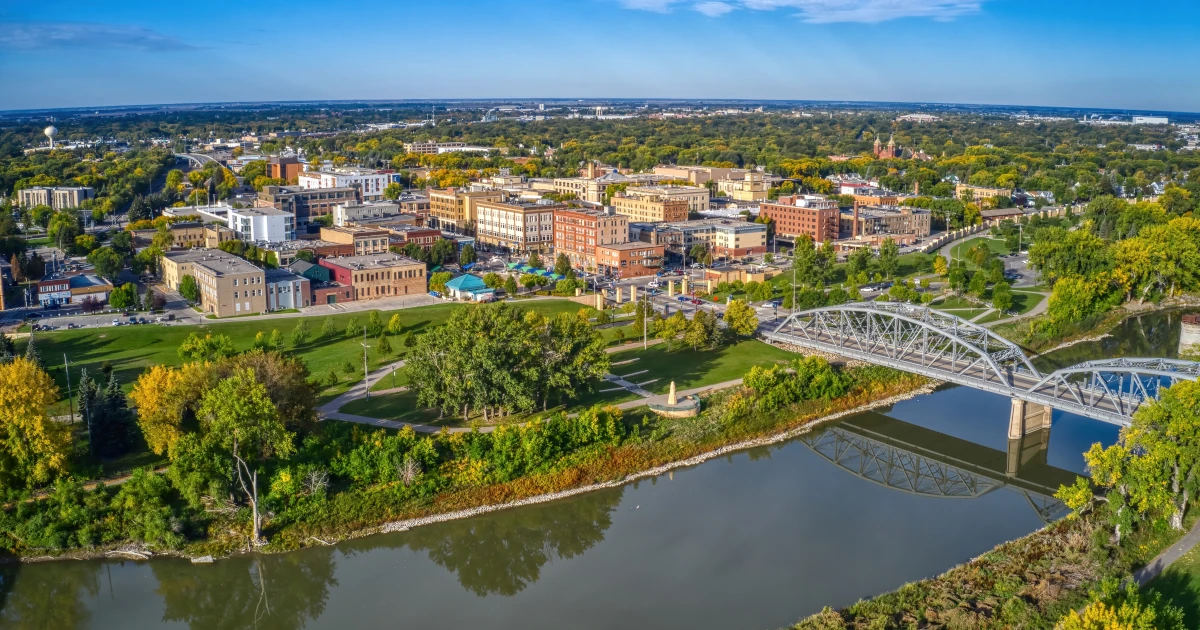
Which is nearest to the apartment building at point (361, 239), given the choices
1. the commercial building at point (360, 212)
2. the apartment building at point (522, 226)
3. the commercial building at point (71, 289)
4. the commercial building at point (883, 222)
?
the commercial building at point (360, 212)

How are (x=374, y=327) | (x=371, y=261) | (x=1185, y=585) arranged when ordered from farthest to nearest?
(x=371, y=261)
(x=374, y=327)
(x=1185, y=585)

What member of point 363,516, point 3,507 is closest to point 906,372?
point 363,516

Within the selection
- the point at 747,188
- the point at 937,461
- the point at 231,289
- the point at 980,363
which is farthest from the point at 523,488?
the point at 747,188

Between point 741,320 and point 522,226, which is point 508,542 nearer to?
point 741,320

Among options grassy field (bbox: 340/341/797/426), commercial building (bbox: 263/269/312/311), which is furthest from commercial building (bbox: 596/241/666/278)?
commercial building (bbox: 263/269/312/311)

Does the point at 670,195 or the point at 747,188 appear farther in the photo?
the point at 747,188

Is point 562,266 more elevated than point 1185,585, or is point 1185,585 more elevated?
point 562,266

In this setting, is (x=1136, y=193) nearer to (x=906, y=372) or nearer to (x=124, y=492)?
(x=906, y=372)

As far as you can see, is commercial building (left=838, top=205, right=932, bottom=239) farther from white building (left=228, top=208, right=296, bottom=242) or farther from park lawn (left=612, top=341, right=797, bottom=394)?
white building (left=228, top=208, right=296, bottom=242)
